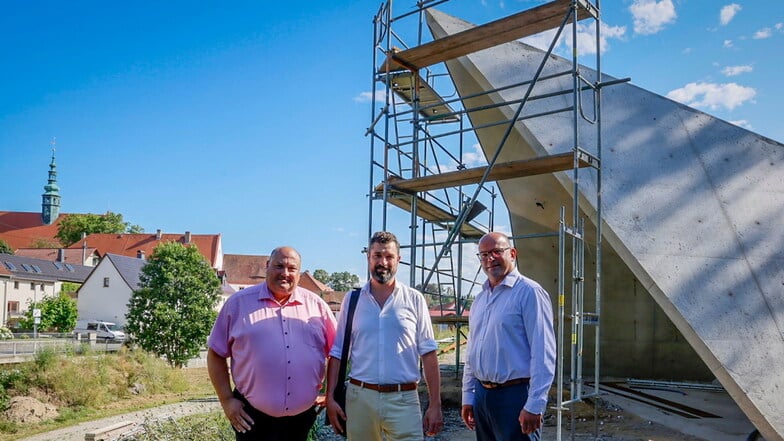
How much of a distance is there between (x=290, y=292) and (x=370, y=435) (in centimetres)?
90

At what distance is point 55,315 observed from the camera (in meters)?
38.6

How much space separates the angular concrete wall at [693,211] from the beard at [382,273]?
3855mm

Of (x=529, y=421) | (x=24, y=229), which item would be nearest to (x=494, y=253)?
(x=529, y=421)

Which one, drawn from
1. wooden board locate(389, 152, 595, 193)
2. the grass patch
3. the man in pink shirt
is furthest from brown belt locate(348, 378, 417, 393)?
the grass patch

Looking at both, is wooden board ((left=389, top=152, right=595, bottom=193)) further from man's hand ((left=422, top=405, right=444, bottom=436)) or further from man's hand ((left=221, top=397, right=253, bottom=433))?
man's hand ((left=221, top=397, right=253, bottom=433))

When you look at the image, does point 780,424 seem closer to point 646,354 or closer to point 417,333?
point 417,333

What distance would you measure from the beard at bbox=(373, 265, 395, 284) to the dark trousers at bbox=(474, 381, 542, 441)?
88cm

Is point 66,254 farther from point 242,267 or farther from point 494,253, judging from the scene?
point 494,253

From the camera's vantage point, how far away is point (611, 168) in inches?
299

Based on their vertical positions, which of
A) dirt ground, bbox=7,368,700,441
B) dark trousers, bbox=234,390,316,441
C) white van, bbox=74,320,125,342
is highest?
dark trousers, bbox=234,390,316,441

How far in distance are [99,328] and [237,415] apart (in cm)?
3906

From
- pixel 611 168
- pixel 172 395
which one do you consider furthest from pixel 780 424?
pixel 172 395

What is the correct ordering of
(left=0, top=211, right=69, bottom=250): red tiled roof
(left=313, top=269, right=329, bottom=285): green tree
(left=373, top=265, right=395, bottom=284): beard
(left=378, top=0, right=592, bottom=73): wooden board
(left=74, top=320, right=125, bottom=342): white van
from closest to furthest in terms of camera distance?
1. (left=373, top=265, right=395, bottom=284): beard
2. (left=378, top=0, right=592, bottom=73): wooden board
3. (left=74, top=320, right=125, bottom=342): white van
4. (left=0, top=211, right=69, bottom=250): red tiled roof
5. (left=313, top=269, right=329, bottom=285): green tree

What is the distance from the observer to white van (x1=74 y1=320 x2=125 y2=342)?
36.2 meters
